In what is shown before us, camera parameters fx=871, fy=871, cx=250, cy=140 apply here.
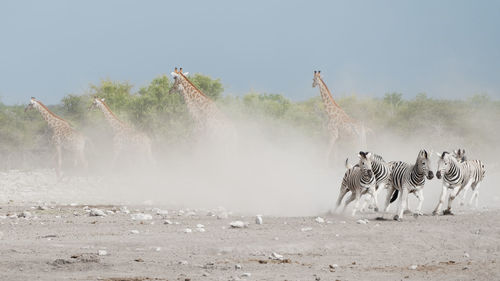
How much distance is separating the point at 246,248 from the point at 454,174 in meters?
6.91

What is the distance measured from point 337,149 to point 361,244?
1568 centimetres

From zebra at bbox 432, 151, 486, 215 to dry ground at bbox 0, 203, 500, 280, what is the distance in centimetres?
112

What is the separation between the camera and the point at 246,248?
11391 millimetres

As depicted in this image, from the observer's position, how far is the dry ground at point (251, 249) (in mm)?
9938

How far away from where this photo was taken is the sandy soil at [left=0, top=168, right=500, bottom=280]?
9953 millimetres

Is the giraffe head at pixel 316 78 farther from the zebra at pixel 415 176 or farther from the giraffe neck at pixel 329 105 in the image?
the zebra at pixel 415 176

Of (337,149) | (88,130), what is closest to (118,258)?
(337,149)

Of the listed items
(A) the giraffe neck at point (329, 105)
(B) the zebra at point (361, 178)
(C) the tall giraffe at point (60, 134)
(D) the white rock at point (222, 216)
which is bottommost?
(D) the white rock at point (222, 216)

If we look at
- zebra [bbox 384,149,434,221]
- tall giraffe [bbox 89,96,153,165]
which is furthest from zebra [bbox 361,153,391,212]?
tall giraffe [bbox 89,96,153,165]

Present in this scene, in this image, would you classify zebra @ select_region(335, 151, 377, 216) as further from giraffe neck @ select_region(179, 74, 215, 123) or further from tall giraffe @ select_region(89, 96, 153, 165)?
tall giraffe @ select_region(89, 96, 153, 165)

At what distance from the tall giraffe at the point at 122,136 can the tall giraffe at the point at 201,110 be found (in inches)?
192

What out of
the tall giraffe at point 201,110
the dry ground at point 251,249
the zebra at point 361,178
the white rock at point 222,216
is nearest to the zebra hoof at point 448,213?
the dry ground at point 251,249

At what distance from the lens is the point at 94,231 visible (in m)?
13.2

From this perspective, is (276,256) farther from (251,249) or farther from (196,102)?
(196,102)
